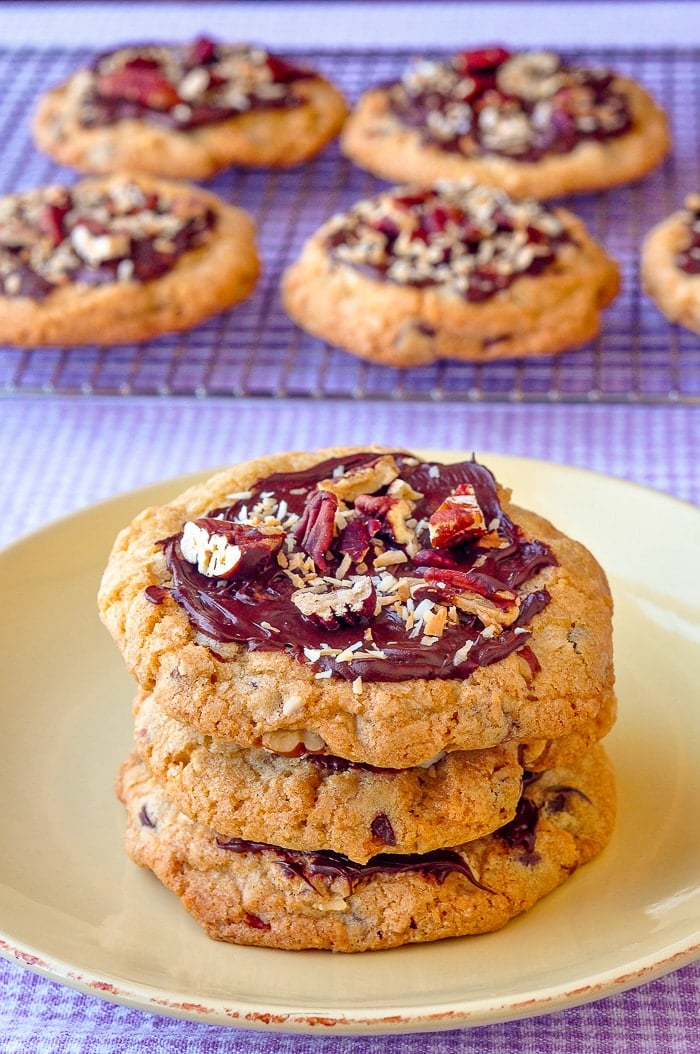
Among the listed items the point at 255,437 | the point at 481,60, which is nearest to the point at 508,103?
the point at 481,60

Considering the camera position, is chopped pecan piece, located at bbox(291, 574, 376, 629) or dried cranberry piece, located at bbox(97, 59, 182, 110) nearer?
chopped pecan piece, located at bbox(291, 574, 376, 629)

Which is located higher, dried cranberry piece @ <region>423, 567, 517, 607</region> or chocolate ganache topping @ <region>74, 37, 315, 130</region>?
dried cranberry piece @ <region>423, 567, 517, 607</region>

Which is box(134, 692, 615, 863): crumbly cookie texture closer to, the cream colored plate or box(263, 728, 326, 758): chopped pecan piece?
box(263, 728, 326, 758): chopped pecan piece

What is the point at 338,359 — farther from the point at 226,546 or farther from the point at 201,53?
the point at 226,546

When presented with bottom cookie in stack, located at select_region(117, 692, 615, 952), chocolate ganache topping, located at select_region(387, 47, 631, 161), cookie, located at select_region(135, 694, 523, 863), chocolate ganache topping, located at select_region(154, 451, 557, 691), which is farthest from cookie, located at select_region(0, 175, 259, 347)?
cookie, located at select_region(135, 694, 523, 863)

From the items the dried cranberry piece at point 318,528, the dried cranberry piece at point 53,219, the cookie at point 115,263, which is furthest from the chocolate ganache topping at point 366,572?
the dried cranberry piece at point 53,219

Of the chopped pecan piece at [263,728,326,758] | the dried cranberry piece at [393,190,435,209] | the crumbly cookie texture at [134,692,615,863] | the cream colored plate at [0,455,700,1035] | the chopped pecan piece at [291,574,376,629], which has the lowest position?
the dried cranberry piece at [393,190,435,209]

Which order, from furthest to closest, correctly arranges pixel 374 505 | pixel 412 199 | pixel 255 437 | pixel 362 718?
pixel 412 199
pixel 255 437
pixel 374 505
pixel 362 718

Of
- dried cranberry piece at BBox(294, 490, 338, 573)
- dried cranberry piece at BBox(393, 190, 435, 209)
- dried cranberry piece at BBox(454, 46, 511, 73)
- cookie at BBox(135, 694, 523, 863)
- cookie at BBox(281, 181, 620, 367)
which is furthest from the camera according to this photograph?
dried cranberry piece at BBox(454, 46, 511, 73)
